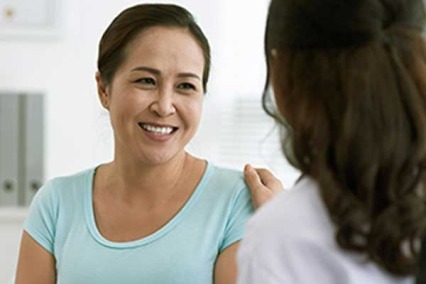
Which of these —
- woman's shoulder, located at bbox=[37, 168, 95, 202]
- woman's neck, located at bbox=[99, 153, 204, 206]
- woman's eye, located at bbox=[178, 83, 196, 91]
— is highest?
woman's eye, located at bbox=[178, 83, 196, 91]

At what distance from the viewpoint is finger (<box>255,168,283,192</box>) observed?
1521 mm

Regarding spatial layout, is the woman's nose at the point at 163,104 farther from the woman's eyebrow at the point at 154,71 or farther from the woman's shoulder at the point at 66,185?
the woman's shoulder at the point at 66,185

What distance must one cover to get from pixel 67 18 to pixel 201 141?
2.23ft

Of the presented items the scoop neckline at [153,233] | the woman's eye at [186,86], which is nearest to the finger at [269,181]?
the scoop neckline at [153,233]

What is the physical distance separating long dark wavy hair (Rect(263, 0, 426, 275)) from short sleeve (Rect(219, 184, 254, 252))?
1.93ft

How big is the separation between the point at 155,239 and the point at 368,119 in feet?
2.29

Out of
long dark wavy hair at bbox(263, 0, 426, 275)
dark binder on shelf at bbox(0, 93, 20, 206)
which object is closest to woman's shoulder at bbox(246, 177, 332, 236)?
A: long dark wavy hair at bbox(263, 0, 426, 275)

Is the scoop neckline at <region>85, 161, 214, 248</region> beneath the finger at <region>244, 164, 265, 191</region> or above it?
beneath

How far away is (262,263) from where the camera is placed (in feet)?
2.95

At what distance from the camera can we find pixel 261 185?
1.52 metres

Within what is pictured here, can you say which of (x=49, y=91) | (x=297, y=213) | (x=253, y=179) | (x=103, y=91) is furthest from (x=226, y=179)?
(x=49, y=91)

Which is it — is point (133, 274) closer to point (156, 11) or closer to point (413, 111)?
point (156, 11)

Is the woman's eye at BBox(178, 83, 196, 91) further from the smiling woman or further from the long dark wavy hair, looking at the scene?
the long dark wavy hair

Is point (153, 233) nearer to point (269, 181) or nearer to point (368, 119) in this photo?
point (269, 181)
